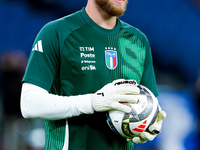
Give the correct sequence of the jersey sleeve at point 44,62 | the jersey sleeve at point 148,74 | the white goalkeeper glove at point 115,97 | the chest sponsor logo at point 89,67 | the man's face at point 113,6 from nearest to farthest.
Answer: the white goalkeeper glove at point 115,97
the jersey sleeve at point 44,62
the chest sponsor logo at point 89,67
the man's face at point 113,6
the jersey sleeve at point 148,74

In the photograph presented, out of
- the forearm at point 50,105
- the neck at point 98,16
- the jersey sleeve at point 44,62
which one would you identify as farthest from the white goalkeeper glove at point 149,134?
the neck at point 98,16

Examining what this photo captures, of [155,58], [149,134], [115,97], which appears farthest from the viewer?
[155,58]

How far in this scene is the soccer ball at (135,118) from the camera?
1.81m

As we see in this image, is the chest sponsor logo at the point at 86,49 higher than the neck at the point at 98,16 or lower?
lower

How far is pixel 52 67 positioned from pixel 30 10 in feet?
14.5

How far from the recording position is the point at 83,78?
1956 millimetres

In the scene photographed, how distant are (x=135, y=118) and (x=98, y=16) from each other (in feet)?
2.56

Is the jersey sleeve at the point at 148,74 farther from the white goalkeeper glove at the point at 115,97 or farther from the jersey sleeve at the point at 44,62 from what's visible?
the jersey sleeve at the point at 44,62

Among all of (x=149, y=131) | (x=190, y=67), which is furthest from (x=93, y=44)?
(x=190, y=67)

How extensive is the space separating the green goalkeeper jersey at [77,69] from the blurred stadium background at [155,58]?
8.89ft

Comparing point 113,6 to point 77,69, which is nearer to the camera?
point 77,69

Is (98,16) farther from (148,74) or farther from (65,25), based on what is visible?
(148,74)

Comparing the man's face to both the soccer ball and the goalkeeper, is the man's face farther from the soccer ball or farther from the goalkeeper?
the soccer ball

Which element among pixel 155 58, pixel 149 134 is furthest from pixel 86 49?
pixel 155 58
